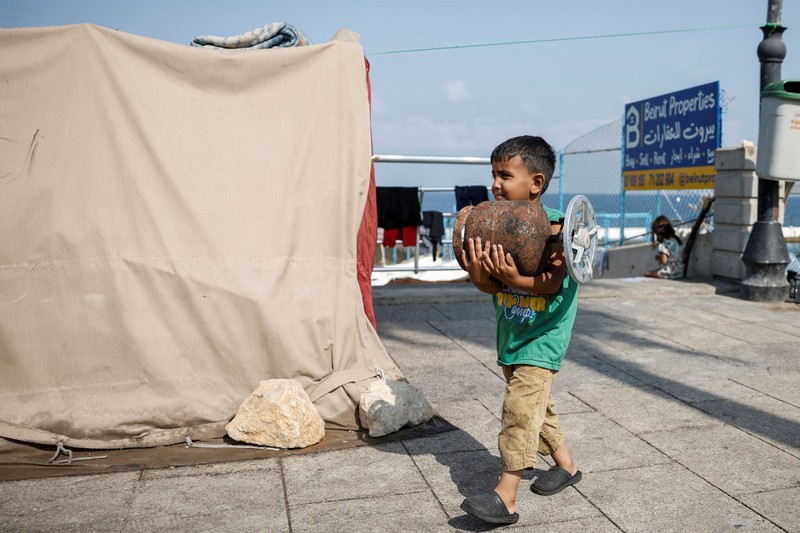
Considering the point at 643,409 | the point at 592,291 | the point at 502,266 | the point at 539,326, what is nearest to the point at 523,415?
the point at 539,326

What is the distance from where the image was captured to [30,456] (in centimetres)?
372

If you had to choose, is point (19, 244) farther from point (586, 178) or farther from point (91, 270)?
point (586, 178)

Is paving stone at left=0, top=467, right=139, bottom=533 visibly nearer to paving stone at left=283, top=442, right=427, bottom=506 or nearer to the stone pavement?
the stone pavement

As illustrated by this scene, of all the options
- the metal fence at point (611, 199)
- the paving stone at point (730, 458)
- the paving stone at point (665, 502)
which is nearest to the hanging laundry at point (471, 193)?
the metal fence at point (611, 199)

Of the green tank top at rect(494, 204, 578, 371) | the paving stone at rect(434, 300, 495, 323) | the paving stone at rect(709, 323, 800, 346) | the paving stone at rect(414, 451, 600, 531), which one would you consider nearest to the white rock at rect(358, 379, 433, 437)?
the paving stone at rect(414, 451, 600, 531)

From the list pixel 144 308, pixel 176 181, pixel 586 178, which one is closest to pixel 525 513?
pixel 144 308

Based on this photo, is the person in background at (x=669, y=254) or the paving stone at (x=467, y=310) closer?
the paving stone at (x=467, y=310)

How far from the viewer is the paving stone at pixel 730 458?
3354 mm

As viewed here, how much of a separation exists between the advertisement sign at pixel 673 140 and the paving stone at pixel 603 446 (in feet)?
23.7

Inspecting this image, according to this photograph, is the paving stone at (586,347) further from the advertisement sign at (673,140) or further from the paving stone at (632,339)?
the advertisement sign at (673,140)

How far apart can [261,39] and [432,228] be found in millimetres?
6306

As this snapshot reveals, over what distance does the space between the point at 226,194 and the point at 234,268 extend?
16.8 inches

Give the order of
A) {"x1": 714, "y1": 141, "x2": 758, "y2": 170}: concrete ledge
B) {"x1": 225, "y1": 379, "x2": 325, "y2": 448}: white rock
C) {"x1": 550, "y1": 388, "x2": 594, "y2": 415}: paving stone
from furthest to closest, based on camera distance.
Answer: {"x1": 714, "y1": 141, "x2": 758, "y2": 170}: concrete ledge
{"x1": 550, "y1": 388, "x2": 594, "y2": 415}: paving stone
{"x1": 225, "y1": 379, "x2": 325, "y2": 448}: white rock

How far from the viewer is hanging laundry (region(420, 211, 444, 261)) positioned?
35.1 ft
